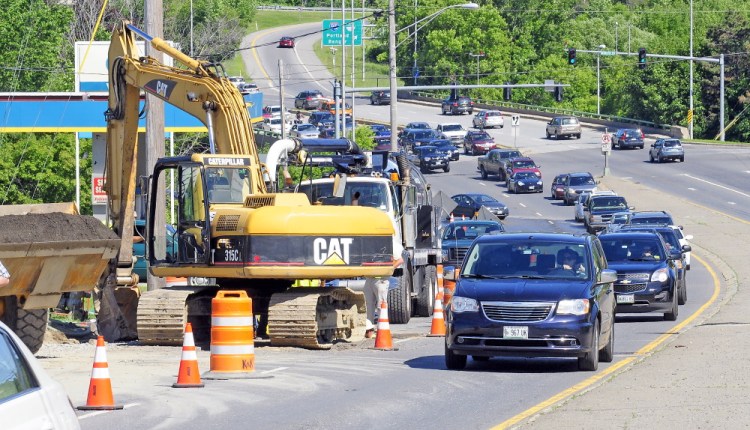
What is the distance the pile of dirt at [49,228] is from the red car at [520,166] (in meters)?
56.4

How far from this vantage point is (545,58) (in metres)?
132

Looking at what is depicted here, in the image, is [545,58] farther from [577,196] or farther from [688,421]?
[688,421]

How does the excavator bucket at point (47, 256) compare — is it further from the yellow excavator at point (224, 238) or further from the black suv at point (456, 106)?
the black suv at point (456, 106)

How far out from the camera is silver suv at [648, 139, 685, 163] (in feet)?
268

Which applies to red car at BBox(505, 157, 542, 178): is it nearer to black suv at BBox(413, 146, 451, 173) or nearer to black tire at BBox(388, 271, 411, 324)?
black suv at BBox(413, 146, 451, 173)

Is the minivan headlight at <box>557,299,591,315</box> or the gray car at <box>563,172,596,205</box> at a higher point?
the minivan headlight at <box>557,299,591,315</box>

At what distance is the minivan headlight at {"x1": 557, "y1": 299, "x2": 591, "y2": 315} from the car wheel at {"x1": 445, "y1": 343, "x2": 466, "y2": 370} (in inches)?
53.4

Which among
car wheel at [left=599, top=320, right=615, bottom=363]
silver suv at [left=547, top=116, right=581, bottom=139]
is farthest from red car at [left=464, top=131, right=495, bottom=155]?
car wheel at [left=599, top=320, right=615, bottom=363]

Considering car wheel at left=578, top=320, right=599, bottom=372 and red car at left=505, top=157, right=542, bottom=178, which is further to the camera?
red car at left=505, top=157, right=542, bottom=178

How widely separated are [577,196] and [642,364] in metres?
50.4

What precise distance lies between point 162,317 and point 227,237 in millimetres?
1451

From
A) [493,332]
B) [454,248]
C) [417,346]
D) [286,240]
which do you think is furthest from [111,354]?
[454,248]

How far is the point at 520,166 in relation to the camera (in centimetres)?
7456

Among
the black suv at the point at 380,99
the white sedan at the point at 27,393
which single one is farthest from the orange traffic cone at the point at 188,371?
the black suv at the point at 380,99
